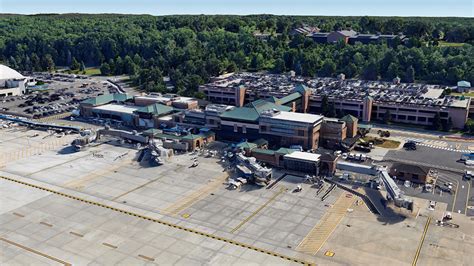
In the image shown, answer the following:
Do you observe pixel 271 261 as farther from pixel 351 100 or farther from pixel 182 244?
pixel 351 100

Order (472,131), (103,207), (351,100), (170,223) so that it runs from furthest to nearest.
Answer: (351,100), (472,131), (103,207), (170,223)

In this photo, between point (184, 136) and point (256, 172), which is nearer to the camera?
point (256, 172)

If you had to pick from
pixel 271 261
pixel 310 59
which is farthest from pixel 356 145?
pixel 310 59

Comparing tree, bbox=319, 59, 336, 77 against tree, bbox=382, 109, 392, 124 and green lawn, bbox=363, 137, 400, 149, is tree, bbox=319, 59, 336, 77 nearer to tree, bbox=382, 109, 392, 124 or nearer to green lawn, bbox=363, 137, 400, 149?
tree, bbox=382, 109, 392, 124

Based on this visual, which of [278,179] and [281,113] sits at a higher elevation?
[281,113]

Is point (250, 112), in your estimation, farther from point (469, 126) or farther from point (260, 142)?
point (469, 126)

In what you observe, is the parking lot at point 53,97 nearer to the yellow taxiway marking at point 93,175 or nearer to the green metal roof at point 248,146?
the yellow taxiway marking at point 93,175

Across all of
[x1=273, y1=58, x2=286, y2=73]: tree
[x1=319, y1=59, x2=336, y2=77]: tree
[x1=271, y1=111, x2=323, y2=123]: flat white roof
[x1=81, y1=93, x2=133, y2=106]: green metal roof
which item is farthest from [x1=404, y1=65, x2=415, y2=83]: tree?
[x1=81, y1=93, x2=133, y2=106]: green metal roof

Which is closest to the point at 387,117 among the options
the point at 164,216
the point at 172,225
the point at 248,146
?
the point at 248,146
